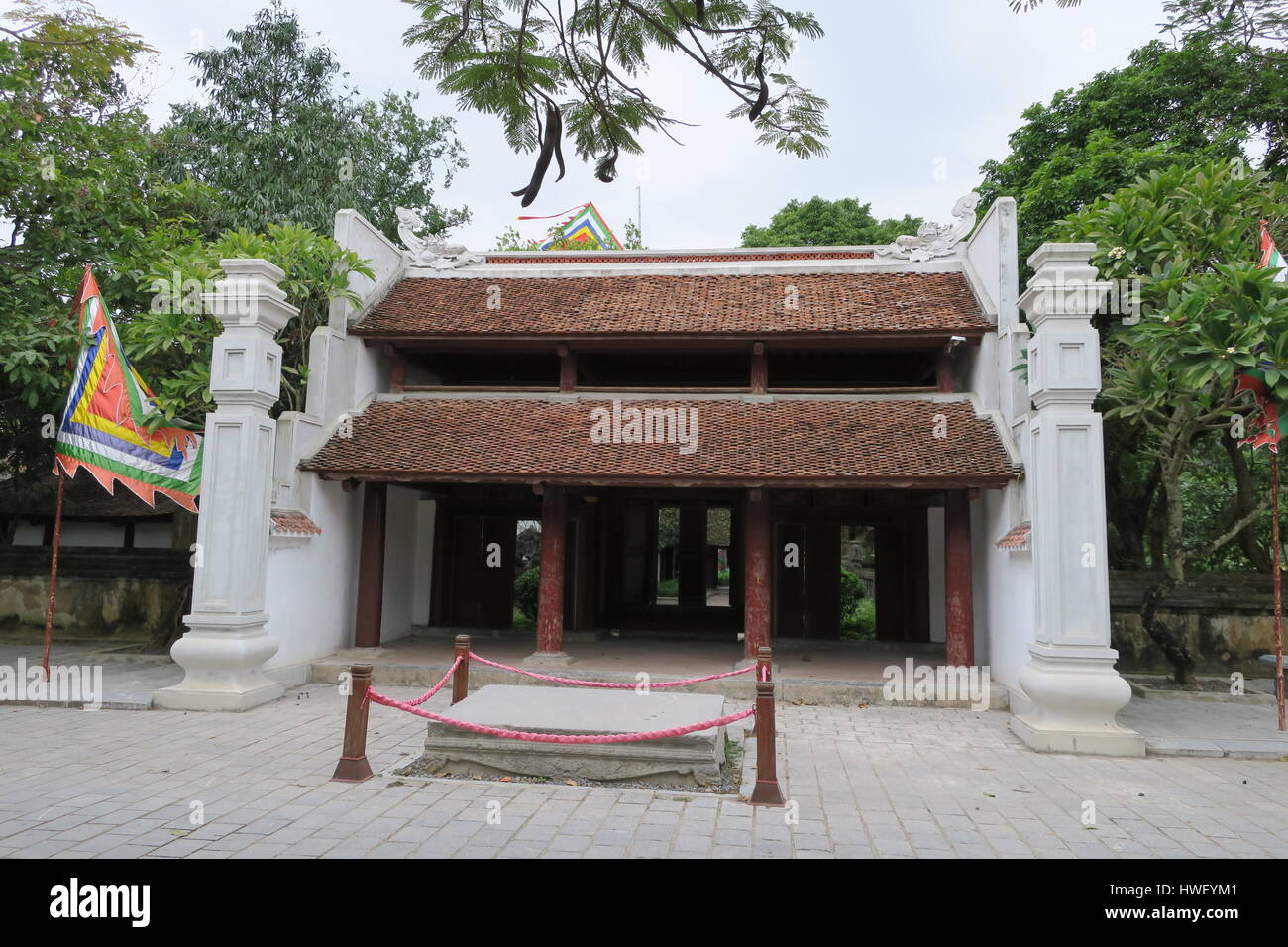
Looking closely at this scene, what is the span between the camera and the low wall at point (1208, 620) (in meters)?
11.2

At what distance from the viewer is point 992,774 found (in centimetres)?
646

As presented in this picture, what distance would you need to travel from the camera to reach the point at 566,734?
19.7ft

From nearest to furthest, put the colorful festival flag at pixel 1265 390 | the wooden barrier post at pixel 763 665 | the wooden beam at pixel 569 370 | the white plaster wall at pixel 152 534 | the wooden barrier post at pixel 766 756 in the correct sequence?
the wooden barrier post at pixel 766 756, the wooden barrier post at pixel 763 665, the colorful festival flag at pixel 1265 390, the wooden beam at pixel 569 370, the white plaster wall at pixel 152 534

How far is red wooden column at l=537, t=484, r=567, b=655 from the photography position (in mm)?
10734

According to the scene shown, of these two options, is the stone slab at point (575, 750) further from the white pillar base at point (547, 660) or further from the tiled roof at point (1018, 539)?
the tiled roof at point (1018, 539)

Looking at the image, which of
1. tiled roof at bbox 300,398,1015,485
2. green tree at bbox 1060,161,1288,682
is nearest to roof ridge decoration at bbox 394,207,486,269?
tiled roof at bbox 300,398,1015,485

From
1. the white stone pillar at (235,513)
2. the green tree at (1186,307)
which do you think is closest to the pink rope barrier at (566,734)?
the white stone pillar at (235,513)

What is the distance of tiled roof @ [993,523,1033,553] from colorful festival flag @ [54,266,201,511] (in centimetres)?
974

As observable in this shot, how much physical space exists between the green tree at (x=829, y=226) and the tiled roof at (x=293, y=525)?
58.1 ft

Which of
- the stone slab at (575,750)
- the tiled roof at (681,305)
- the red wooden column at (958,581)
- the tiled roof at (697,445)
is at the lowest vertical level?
the stone slab at (575,750)

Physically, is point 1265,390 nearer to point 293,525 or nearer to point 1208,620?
point 1208,620

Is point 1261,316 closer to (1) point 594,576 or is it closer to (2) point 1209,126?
(2) point 1209,126

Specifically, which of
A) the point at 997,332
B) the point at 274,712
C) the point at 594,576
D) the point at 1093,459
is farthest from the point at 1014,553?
the point at 274,712

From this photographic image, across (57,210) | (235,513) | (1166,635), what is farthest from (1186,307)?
(57,210)
